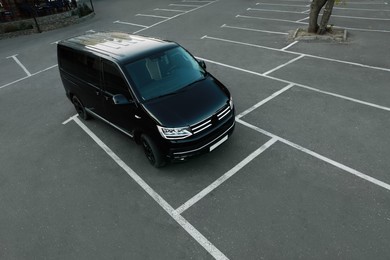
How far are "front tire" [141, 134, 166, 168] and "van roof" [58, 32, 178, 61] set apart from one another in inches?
65.2

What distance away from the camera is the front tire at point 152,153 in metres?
5.33

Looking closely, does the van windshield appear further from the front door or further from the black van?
the front door

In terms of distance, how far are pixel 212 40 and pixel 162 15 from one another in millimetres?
8296

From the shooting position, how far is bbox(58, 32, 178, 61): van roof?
19.2 ft

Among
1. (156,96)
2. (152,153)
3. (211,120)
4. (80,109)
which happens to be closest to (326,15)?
(211,120)

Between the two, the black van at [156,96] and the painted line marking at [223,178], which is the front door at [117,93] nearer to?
the black van at [156,96]

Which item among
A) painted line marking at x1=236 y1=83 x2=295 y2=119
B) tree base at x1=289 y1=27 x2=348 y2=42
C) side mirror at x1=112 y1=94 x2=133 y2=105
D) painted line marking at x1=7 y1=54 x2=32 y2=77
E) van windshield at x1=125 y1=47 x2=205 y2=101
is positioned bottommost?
painted line marking at x1=236 y1=83 x2=295 y2=119

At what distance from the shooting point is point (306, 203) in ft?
15.0

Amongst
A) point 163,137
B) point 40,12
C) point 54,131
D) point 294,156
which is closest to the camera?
point 163,137

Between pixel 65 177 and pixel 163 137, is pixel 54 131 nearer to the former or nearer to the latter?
pixel 65 177

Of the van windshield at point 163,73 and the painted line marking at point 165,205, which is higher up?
the van windshield at point 163,73

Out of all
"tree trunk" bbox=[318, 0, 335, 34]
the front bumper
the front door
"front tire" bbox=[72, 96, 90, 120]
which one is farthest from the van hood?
"tree trunk" bbox=[318, 0, 335, 34]

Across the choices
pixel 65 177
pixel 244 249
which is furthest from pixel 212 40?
pixel 244 249

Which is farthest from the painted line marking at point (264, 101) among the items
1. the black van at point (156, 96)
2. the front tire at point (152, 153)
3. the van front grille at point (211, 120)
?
the front tire at point (152, 153)
